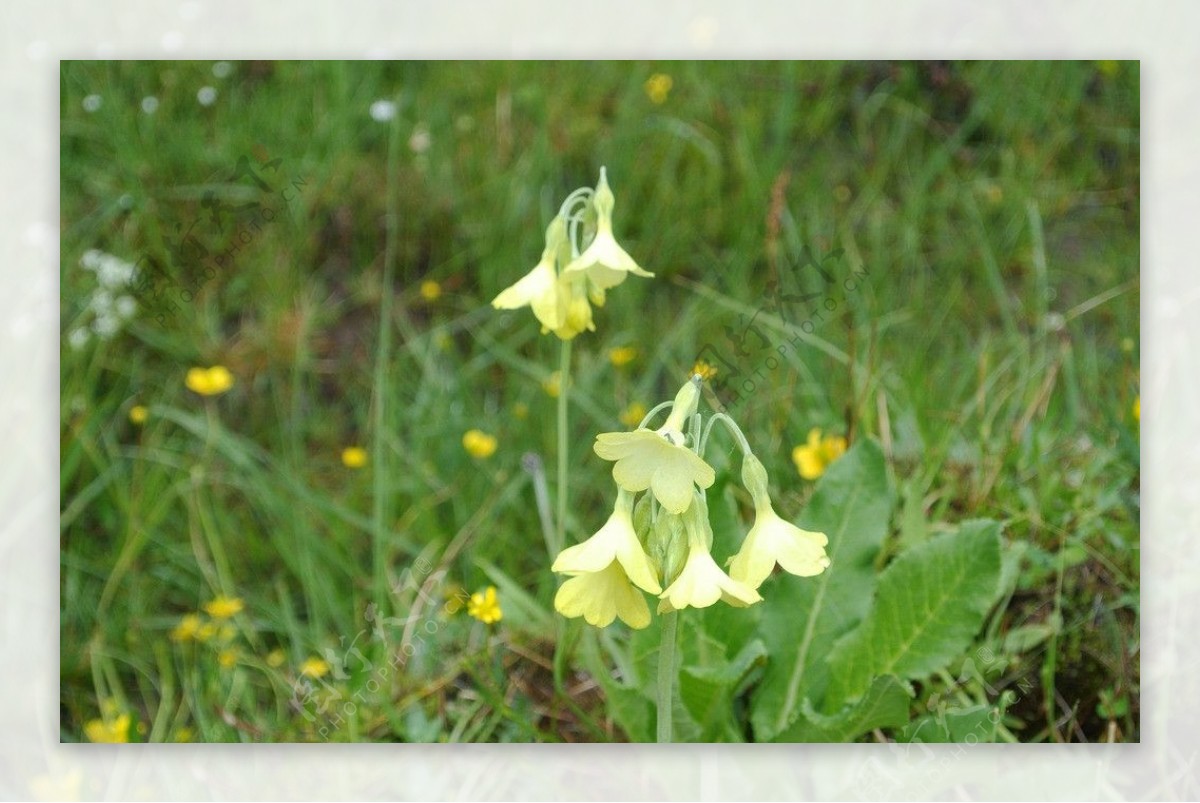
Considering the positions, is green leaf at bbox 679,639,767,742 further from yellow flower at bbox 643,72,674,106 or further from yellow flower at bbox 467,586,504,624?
yellow flower at bbox 643,72,674,106

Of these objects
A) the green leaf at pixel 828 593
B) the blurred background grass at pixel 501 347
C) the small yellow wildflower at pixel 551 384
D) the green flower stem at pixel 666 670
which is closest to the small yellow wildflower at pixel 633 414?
the blurred background grass at pixel 501 347

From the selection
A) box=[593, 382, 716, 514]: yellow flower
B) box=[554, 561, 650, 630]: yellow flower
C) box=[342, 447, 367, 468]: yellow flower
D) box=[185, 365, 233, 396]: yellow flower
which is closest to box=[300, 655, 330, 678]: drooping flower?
box=[342, 447, 367, 468]: yellow flower

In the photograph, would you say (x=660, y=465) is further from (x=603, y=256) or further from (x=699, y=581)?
(x=603, y=256)

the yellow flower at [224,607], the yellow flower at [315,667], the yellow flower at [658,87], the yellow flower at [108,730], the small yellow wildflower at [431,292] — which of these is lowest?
the yellow flower at [108,730]

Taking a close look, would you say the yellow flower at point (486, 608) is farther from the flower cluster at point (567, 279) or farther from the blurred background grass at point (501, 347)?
the flower cluster at point (567, 279)

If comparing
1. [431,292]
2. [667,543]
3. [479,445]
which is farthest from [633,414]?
[667,543]

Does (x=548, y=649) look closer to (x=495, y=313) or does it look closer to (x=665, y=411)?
(x=665, y=411)

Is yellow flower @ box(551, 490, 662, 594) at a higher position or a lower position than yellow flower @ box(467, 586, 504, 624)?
higher

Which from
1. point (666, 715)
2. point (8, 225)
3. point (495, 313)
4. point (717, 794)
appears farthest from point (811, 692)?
point (8, 225)
